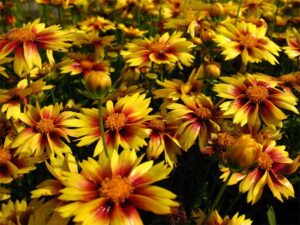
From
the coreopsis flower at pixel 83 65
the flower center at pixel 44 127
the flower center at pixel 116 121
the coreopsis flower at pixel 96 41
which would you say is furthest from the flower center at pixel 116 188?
the coreopsis flower at pixel 96 41

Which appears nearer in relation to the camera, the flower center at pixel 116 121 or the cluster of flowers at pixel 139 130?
the cluster of flowers at pixel 139 130

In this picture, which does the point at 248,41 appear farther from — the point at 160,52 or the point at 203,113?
the point at 203,113

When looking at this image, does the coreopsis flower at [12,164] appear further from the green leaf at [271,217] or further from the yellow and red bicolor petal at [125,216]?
the green leaf at [271,217]

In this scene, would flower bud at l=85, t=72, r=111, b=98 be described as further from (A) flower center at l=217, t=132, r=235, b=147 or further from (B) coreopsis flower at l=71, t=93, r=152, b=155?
(A) flower center at l=217, t=132, r=235, b=147

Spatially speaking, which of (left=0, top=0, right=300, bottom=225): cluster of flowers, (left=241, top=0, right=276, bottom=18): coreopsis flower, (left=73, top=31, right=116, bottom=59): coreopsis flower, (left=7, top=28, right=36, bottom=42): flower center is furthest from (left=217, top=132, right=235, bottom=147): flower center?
(left=241, top=0, right=276, bottom=18): coreopsis flower

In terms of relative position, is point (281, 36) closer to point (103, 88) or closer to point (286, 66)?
point (286, 66)
